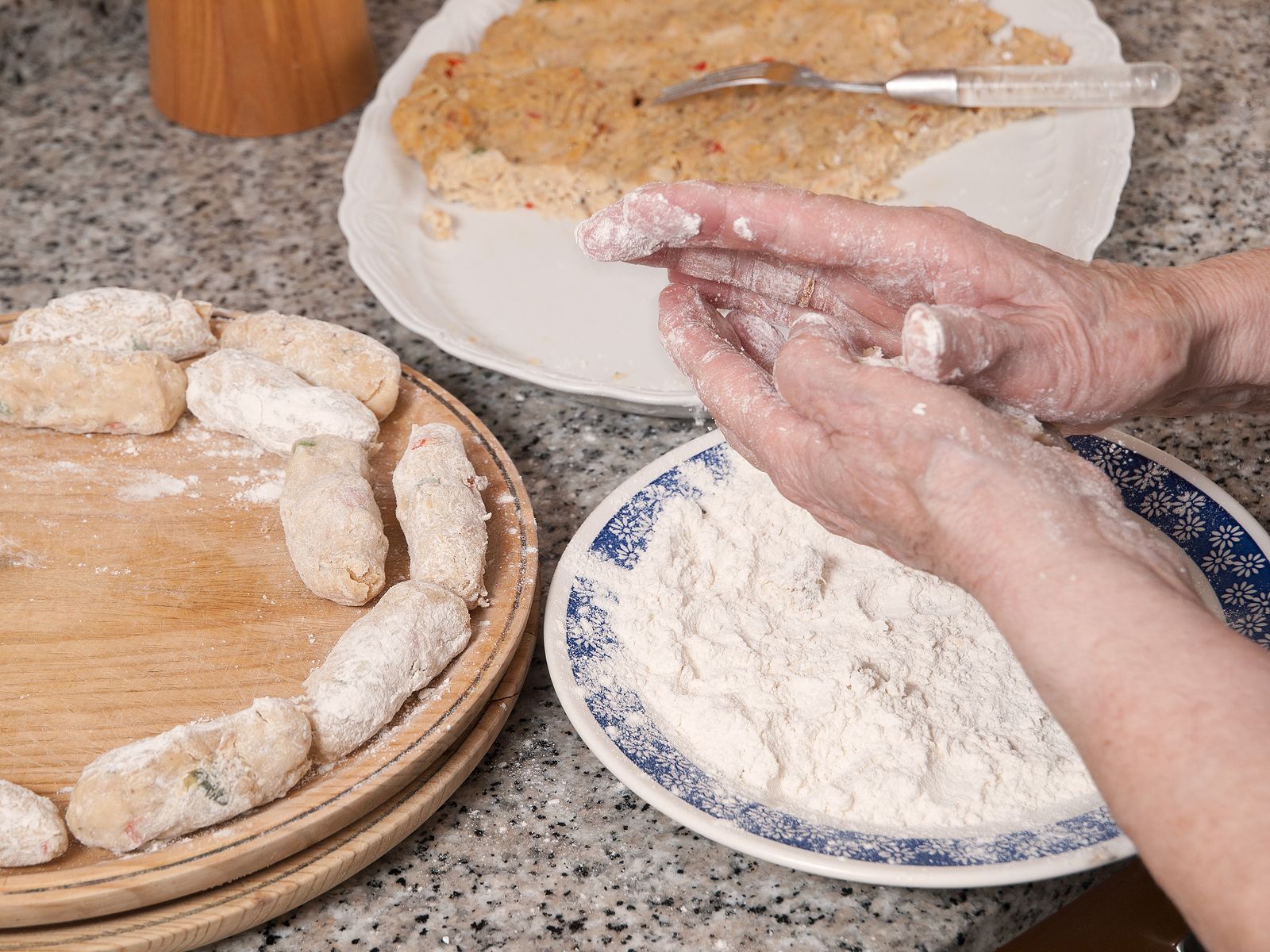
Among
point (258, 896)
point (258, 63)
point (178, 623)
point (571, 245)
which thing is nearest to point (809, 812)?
point (258, 896)

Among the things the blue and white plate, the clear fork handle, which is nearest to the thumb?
the blue and white plate

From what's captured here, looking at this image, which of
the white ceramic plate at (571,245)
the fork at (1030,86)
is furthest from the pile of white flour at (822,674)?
the fork at (1030,86)

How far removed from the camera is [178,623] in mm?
1249

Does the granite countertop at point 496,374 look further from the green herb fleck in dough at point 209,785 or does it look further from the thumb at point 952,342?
the thumb at point 952,342

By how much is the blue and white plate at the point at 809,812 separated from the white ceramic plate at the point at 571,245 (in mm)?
275

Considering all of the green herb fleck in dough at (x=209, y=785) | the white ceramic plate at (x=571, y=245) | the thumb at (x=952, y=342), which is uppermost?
the thumb at (x=952, y=342)

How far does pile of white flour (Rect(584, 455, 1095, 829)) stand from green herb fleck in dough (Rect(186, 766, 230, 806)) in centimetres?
38

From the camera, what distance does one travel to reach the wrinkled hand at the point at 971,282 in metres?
1.04

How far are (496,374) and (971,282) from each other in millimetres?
817

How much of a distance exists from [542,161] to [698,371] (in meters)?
0.99

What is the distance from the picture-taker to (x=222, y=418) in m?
1.45

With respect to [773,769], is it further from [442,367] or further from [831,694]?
[442,367]

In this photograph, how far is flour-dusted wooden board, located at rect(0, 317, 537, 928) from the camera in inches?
40.0

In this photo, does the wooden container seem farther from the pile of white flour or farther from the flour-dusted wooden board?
the pile of white flour
